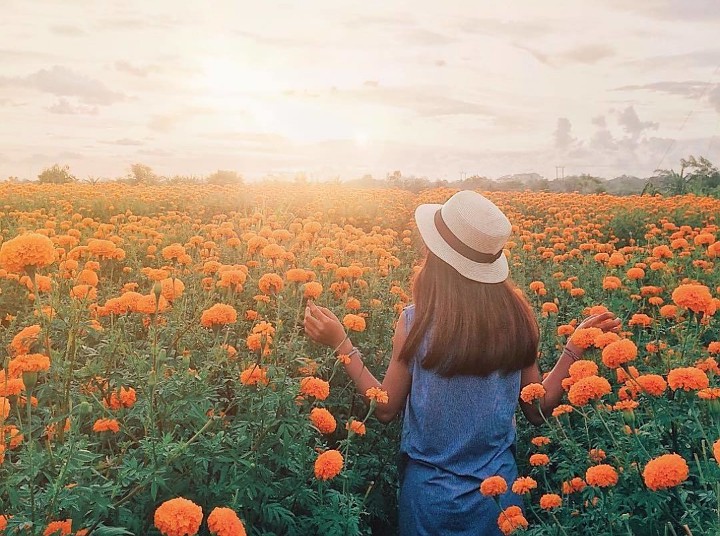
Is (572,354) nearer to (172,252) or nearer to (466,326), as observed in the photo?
(466,326)

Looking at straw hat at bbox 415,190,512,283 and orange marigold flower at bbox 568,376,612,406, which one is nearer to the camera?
orange marigold flower at bbox 568,376,612,406

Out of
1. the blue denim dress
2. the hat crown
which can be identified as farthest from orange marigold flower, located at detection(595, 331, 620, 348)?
the hat crown

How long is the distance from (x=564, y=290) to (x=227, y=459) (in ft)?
13.9

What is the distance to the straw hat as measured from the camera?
2.69 meters

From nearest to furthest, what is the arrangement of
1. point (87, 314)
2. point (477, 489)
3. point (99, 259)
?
point (477, 489) → point (87, 314) → point (99, 259)

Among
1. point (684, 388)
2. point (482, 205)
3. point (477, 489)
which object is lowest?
point (477, 489)

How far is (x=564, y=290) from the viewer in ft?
18.8

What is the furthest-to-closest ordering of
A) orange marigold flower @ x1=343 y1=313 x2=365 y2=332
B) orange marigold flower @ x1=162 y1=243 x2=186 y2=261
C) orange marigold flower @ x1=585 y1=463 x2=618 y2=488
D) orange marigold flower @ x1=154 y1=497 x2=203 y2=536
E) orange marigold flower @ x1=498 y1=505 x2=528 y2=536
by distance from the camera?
orange marigold flower @ x1=162 y1=243 x2=186 y2=261
orange marigold flower @ x1=343 y1=313 x2=365 y2=332
orange marigold flower @ x1=498 y1=505 x2=528 y2=536
orange marigold flower @ x1=585 y1=463 x2=618 y2=488
orange marigold flower @ x1=154 y1=497 x2=203 y2=536

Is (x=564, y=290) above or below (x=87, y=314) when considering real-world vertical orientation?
below

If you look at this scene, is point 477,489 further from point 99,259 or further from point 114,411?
point 99,259

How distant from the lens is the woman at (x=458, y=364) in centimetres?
266

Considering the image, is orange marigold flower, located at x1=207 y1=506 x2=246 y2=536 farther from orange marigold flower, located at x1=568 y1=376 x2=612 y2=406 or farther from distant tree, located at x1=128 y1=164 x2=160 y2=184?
distant tree, located at x1=128 y1=164 x2=160 y2=184

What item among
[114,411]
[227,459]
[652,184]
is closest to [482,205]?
[227,459]

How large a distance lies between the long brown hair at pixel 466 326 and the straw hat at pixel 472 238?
0.17ft
